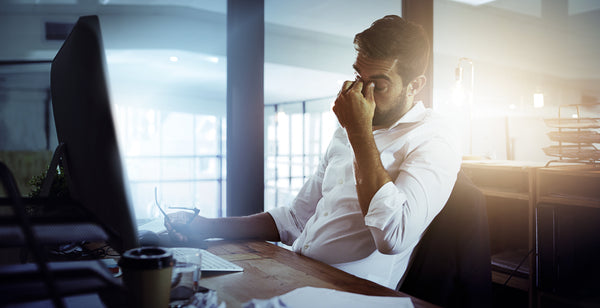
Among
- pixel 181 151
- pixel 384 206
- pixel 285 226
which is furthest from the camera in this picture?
pixel 181 151

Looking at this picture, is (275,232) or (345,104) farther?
(275,232)

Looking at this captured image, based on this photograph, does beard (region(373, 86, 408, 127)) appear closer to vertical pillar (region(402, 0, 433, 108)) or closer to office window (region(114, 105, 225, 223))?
vertical pillar (region(402, 0, 433, 108))

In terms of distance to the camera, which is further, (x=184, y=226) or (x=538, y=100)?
(x=538, y=100)

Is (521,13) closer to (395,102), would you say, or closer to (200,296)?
(395,102)

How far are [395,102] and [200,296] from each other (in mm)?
920

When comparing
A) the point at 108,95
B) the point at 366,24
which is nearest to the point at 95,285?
the point at 108,95

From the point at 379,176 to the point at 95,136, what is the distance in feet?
2.44

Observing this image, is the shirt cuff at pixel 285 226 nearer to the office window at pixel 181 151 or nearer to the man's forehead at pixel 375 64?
the man's forehead at pixel 375 64

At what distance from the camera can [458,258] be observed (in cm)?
107

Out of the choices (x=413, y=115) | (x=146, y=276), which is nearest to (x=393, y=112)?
(x=413, y=115)

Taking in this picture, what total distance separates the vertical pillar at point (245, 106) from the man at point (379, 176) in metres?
0.62

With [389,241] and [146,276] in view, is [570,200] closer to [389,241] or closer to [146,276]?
A: [389,241]

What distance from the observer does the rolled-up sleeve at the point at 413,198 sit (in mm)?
1054

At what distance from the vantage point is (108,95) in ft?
1.61
